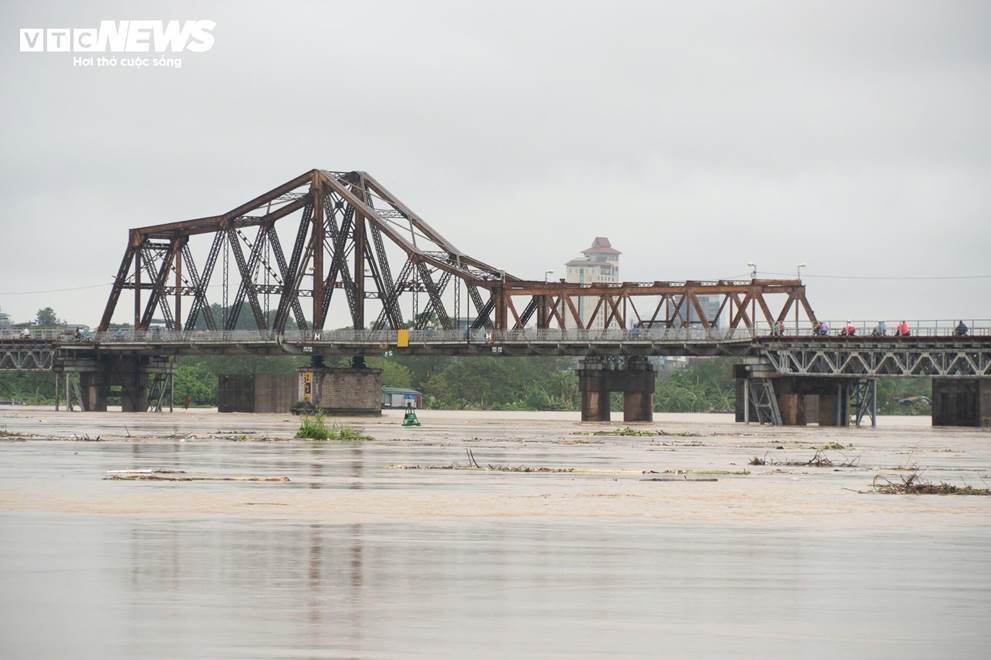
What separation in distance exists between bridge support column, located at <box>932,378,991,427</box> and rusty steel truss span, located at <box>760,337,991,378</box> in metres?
3.16

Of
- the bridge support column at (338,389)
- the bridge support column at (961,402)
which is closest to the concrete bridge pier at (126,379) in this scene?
the bridge support column at (338,389)

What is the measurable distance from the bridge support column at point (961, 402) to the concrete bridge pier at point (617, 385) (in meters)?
23.8

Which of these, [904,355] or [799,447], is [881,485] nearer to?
[799,447]

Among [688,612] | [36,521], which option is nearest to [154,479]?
[36,521]

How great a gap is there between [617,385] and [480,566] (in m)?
111

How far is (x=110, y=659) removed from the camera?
12.7 meters

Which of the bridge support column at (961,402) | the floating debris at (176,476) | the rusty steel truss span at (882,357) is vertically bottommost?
the floating debris at (176,476)

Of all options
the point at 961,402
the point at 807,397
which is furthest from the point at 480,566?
the point at 961,402

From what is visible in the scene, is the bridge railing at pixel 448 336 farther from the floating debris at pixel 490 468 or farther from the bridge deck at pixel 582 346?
the floating debris at pixel 490 468

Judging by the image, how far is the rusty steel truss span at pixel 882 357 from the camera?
10494 cm

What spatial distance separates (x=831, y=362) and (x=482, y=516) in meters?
87.3

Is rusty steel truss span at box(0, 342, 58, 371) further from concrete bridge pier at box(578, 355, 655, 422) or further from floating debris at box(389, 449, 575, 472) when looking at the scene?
floating debris at box(389, 449, 575, 472)

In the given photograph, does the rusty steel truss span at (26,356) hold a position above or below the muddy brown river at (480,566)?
above

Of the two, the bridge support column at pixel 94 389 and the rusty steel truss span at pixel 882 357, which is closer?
the rusty steel truss span at pixel 882 357
